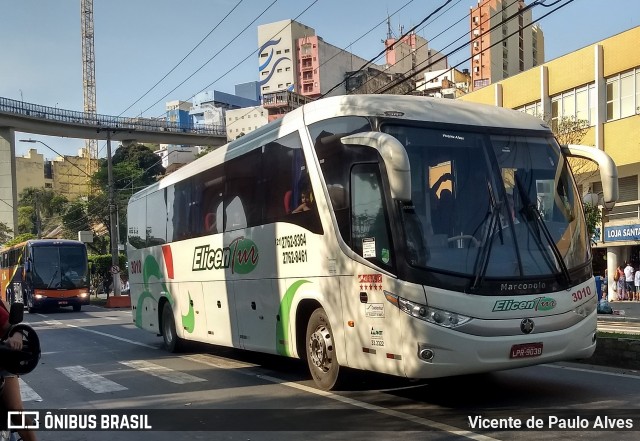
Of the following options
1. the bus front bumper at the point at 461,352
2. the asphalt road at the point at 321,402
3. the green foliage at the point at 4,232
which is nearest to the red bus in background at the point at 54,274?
the asphalt road at the point at 321,402

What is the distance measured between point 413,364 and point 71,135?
66.5 m

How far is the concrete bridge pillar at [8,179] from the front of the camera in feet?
216

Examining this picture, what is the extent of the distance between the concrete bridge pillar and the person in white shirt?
57.1m

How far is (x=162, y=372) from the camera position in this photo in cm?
1073

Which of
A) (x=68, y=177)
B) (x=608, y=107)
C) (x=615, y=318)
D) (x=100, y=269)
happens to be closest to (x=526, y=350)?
(x=615, y=318)

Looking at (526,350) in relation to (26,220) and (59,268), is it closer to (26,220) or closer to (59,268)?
(59,268)

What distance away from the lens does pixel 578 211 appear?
25.4 ft

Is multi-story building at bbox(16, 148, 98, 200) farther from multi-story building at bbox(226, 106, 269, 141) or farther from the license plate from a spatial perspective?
the license plate

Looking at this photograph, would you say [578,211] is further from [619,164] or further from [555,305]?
[619,164]

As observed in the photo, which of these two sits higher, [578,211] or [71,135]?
[71,135]

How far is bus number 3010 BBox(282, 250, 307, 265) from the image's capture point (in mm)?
8445

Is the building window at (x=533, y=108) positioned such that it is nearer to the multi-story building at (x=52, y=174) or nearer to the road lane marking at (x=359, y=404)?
the road lane marking at (x=359, y=404)

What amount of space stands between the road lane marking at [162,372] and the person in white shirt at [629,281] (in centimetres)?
Answer: 2515

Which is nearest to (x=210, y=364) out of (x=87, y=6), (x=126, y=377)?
(x=126, y=377)
